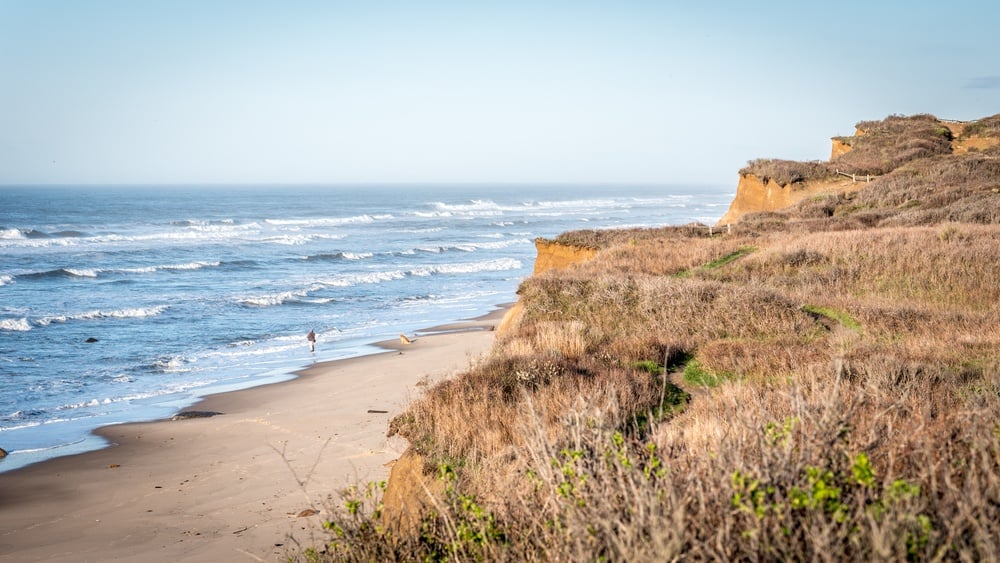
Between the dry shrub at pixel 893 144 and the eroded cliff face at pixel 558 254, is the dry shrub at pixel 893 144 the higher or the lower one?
the higher one

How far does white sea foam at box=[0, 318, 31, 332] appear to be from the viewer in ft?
96.5

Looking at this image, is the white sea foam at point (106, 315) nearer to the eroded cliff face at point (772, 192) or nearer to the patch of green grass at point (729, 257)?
the patch of green grass at point (729, 257)

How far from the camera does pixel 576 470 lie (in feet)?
14.7

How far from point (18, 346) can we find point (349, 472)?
20.6m

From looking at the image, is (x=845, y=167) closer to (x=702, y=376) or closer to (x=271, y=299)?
(x=271, y=299)

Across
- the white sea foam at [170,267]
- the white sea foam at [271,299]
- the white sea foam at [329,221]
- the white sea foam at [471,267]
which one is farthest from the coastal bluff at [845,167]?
the white sea foam at [329,221]

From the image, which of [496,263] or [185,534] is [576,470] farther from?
[496,263]

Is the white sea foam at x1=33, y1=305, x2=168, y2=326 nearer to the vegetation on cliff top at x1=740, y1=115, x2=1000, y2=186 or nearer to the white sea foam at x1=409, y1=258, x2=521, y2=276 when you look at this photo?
the white sea foam at x1=409, y1=258, x2=521, y2=276

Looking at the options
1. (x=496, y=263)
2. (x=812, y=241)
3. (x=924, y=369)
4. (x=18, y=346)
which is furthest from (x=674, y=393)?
(x=496, y=263)

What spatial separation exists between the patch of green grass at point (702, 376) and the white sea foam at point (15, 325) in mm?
28268

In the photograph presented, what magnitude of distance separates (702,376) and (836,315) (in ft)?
16.9

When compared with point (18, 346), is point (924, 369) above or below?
above

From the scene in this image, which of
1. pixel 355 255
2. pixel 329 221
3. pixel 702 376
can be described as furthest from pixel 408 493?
pixel 329 221

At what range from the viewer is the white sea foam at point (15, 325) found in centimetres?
2942
